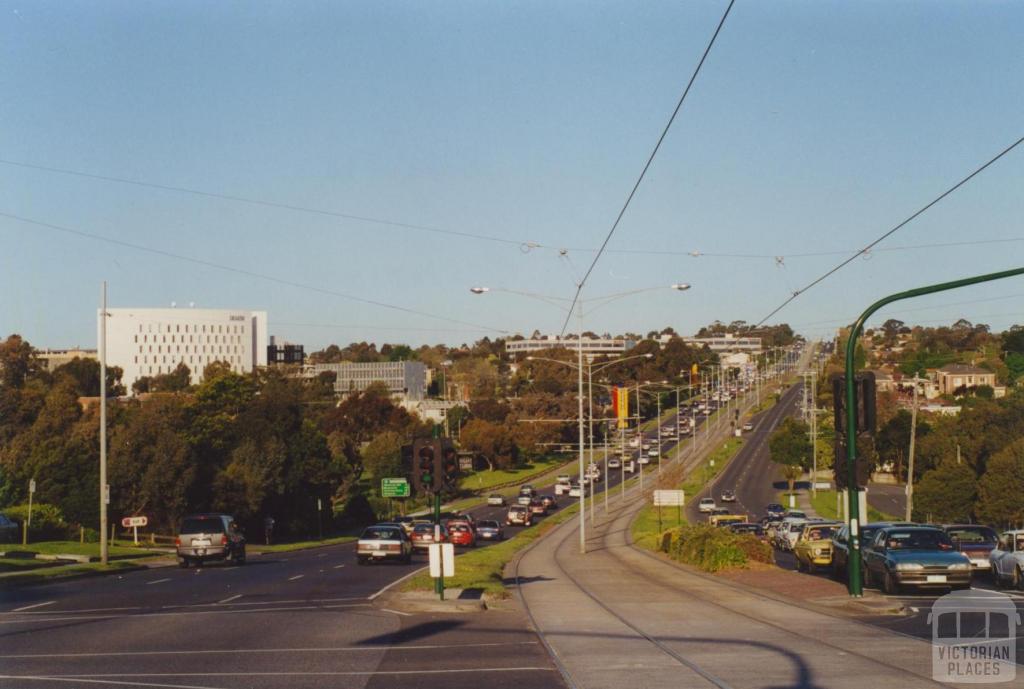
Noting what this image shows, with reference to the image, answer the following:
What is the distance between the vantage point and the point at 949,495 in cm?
6444

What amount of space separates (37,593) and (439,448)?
1071 centimetres

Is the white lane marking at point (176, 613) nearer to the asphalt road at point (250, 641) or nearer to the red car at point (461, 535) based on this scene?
the asphalt road at point (250, 641)

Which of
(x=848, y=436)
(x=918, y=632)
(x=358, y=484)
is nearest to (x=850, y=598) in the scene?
(x=848, y=436)

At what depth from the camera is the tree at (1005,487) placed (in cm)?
5956

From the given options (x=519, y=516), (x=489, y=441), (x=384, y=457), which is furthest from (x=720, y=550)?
(x=489, y=441)

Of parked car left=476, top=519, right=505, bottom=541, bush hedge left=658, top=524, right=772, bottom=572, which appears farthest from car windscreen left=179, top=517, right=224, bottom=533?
parked car left=476, top=519, right=505, bottom=541

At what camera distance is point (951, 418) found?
8081 cm

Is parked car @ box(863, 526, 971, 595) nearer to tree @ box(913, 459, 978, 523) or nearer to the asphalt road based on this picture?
the asphalt road

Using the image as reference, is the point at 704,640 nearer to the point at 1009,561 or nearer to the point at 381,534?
the point at 1009,561

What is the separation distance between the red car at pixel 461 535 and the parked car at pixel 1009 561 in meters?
32.0

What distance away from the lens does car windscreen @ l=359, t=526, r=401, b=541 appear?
41.3 metres

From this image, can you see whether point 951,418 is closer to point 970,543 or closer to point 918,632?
point 970,543

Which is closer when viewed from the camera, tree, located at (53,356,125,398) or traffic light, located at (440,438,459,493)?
traffic light, located at (440,438,459,493)

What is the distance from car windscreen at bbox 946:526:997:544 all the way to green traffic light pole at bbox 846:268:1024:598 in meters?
11.5
